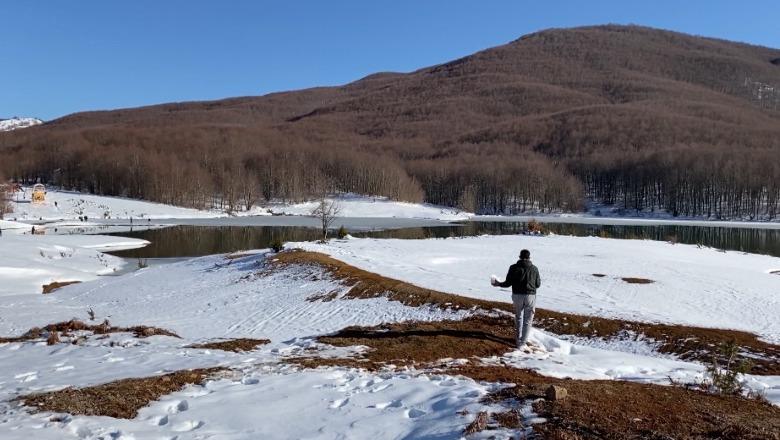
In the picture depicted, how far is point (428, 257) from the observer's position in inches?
1117

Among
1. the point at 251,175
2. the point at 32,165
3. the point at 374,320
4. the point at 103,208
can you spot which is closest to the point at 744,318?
the point at 374,320

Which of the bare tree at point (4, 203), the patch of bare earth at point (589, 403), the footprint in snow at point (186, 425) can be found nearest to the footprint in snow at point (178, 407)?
the footprint in snow at point (186, 425)

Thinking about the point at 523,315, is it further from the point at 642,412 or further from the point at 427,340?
the point at 642,412

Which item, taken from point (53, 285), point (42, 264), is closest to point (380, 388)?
point (53, 285)

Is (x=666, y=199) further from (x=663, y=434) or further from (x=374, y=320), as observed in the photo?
(x=663, y=434)

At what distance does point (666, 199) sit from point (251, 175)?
306 feet

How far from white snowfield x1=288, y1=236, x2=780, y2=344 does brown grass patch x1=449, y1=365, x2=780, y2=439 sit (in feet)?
27.0

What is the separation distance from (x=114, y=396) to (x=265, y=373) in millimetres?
2353

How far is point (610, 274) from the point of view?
23609 millimetres

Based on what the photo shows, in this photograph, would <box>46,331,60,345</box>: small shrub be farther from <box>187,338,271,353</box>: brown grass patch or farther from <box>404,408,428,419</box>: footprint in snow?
<box>404,408,428,419</box>: footprint in snow

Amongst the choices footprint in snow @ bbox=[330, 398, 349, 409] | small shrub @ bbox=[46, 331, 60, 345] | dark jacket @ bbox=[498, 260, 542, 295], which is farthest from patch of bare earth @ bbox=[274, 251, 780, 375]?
small shrub @ bbox=[46, 331, 60, 345]

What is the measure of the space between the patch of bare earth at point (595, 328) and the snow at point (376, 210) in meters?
79.8

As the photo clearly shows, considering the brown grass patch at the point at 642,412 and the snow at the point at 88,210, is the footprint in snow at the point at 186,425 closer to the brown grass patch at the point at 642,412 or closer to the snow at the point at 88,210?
the brown grass patch at the point at 642,412

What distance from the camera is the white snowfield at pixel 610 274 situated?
17141 millimetres
